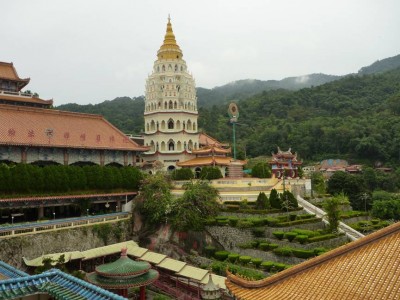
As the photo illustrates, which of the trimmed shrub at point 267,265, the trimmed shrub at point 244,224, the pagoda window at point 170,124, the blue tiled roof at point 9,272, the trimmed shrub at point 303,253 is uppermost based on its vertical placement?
the pagoda window at point 170,124

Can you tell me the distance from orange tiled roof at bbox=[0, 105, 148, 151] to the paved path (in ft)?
53.5

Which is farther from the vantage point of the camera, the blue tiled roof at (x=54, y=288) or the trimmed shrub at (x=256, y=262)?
the trimmed shrub at (x=256, y=262)

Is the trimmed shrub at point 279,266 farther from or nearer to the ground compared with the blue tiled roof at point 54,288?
nearer to the ground

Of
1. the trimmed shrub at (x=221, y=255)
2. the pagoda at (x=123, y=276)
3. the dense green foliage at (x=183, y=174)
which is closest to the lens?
the pagoda at (x=123, y=276)

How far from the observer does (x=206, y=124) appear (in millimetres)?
89688

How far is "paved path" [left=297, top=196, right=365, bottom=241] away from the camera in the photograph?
29.4 m

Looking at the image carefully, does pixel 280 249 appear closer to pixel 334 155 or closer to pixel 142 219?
pixel 142 219

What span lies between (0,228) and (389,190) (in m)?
56.9

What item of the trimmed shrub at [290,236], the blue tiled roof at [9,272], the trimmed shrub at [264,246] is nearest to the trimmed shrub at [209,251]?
the trimmed shrub at [264,246]

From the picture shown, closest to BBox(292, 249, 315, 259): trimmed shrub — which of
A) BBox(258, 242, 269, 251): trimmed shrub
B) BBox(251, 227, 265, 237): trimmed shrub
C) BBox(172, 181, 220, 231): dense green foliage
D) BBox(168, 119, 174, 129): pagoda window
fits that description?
BBox(258, 242, 269, 251): trimmed shrub

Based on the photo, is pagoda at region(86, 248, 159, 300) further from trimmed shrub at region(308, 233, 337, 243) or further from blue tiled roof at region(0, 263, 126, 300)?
blue tiled roof at region(0, 263, 126, 300)

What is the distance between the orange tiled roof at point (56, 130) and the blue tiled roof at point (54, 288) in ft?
77.7

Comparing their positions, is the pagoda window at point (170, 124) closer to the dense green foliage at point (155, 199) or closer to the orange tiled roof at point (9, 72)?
the dense green foliage at point (155, 199)

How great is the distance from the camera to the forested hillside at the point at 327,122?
3169 inches
